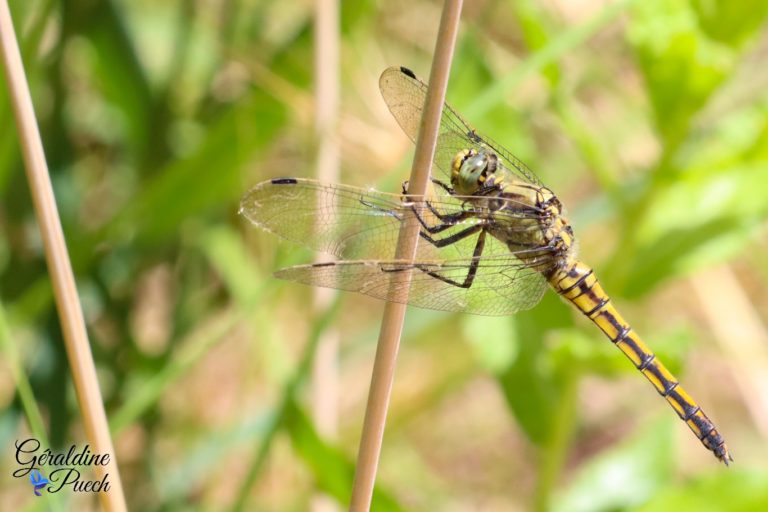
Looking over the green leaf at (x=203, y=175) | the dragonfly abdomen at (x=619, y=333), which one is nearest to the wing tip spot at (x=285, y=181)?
the green leaf at (x=203, y=175)

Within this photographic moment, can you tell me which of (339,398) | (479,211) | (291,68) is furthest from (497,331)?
(339,398)

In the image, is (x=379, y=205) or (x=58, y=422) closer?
(x=379, y=205)

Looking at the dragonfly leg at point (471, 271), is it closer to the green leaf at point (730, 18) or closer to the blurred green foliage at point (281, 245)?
the blurred green foliage at point (281, 245)

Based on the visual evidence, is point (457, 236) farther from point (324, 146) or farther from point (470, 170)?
point (324, 146)

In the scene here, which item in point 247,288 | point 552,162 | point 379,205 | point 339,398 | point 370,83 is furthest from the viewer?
point 339,398

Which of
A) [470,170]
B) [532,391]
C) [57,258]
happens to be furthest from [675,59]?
[57,258]

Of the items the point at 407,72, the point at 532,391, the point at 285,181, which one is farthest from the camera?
the point at 532,391

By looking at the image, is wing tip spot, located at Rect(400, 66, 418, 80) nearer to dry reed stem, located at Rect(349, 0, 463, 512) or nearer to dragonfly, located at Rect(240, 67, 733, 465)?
dragonfly, located at Rect(240, 67, 733, 465)

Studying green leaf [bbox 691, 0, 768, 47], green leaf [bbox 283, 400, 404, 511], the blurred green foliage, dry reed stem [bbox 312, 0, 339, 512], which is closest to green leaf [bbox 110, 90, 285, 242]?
the blurred green foliage

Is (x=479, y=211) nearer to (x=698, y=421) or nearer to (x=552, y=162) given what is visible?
(x=698, y=421)
